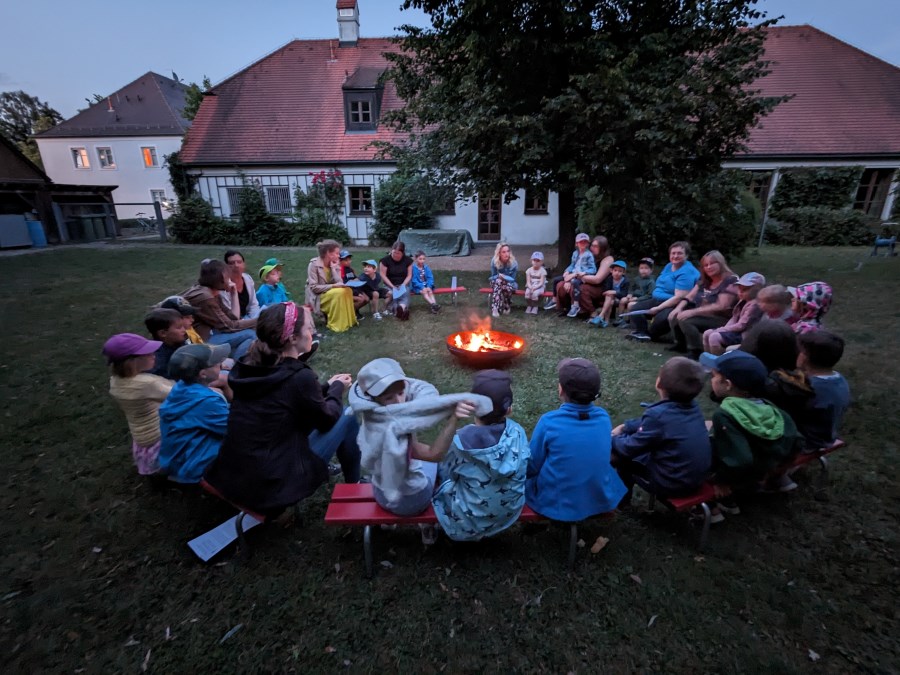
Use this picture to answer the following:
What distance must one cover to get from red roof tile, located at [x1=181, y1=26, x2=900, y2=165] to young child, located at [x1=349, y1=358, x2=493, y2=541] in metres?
17.9

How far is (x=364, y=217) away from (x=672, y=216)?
42.5 feet

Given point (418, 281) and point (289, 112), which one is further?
point (289, 112)

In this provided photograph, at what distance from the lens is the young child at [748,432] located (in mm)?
2666

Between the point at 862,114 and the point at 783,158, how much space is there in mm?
4084

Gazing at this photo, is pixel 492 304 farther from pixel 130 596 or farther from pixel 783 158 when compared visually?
pixel 783 158

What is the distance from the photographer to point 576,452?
2.54 meters

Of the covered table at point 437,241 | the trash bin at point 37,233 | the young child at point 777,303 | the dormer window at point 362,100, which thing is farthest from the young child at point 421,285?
the trash bin at point 37,233

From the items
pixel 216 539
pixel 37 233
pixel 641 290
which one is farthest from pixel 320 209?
pixel 216 539

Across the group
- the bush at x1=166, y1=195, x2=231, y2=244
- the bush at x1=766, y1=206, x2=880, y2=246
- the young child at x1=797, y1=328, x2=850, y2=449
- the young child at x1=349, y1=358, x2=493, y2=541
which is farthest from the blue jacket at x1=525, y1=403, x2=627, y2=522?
the bush at x1=166, y1=195, x2=231, y2=244

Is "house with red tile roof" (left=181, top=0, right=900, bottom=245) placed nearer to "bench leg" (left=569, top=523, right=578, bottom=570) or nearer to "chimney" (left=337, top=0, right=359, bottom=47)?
"chimney" (left=337, top=0, right=359, bottom=47)

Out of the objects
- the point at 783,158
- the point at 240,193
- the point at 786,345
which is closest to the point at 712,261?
the point at 786,345

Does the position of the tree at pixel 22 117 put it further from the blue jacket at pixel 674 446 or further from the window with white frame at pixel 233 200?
the blue jacket at pixel 674 446

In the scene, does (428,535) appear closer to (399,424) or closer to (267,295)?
(399,424)

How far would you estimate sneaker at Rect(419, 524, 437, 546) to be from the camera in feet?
9.34
